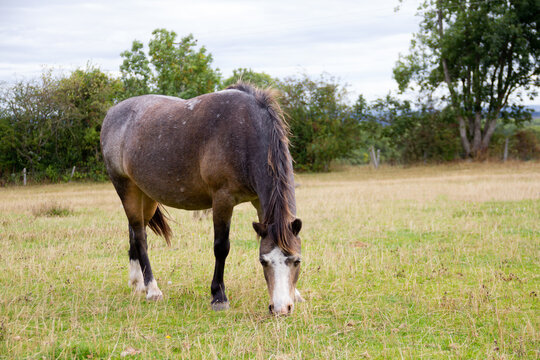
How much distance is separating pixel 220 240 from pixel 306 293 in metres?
1.19

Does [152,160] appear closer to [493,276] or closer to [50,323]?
[50,323]

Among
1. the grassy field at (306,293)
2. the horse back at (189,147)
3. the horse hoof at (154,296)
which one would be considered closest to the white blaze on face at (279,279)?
the grassy field at (306,293)

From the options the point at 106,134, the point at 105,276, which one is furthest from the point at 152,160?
the point at 105,276

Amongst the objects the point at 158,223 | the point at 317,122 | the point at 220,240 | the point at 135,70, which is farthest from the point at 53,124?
the point at 220,240

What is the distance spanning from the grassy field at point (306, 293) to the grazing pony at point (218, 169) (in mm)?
420

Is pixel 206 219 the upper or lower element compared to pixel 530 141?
lower

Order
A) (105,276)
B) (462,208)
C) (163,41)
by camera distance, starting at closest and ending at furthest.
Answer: (105,276)
(462,208)
(163,41)

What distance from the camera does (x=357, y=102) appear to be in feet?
122

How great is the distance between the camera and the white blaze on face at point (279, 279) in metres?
4.39

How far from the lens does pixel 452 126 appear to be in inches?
1407

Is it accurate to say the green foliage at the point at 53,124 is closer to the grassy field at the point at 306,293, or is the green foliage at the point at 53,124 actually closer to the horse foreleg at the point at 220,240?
the grassy field at the point at 306,293

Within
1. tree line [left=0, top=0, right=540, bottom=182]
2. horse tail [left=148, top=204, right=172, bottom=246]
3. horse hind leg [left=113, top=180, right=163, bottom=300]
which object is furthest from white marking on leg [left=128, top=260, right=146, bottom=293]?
tree line [left=0, top=0, right=540, bottom=182]

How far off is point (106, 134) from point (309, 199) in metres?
9.81

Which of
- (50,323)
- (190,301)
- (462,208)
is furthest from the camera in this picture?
(462,208)
